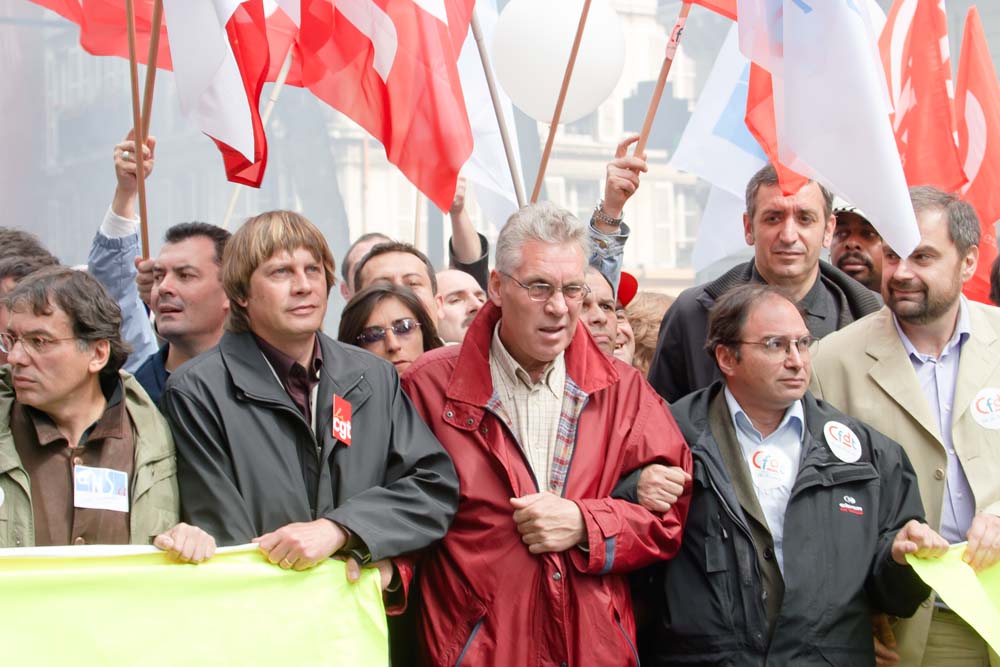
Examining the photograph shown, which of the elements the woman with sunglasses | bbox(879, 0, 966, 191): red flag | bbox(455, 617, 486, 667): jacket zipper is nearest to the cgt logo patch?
bbox(455, 617, 486, 667): jacket zipper

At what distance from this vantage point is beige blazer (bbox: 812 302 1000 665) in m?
3.95

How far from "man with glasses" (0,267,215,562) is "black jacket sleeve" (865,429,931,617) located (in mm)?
1867

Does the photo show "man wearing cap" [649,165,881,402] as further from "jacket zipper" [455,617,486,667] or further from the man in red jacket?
"jacket zipper" [455,617,486,667]

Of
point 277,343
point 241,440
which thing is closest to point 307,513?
point 241,440

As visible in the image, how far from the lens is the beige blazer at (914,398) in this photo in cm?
395

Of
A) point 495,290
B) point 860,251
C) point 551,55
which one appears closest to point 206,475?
point 495,290

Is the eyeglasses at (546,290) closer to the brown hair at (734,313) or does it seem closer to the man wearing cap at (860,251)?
the brown hair at (734,313)

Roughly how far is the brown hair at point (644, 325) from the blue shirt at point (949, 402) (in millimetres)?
1550

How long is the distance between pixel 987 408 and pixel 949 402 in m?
0.12

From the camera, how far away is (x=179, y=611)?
3.25 metres

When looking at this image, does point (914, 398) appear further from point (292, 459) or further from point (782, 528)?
point (292, 459)

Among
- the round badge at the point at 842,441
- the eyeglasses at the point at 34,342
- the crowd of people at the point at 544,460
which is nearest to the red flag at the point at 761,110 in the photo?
the crowd of people at the point at 544,460

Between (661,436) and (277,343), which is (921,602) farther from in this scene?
(277,343)

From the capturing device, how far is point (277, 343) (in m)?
3.63
